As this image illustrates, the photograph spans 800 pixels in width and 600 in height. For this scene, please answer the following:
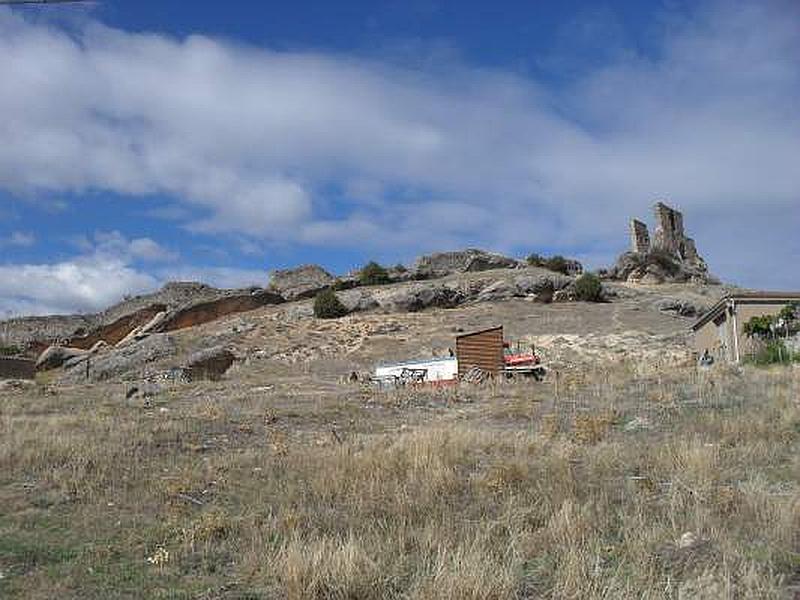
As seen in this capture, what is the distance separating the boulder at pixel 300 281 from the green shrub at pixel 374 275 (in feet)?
7.01

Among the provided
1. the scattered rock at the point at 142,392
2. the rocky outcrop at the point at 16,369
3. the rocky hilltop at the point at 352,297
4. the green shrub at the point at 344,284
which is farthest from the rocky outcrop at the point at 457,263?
the scattered rock at the point at 142,392

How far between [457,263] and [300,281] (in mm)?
10517

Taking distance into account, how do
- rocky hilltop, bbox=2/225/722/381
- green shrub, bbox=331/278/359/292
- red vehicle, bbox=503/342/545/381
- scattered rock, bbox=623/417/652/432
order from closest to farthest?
scattered rock, bbox=623/417/652/432, red vehicle, bbox=503/342/545/381, rocky hilltop, bbox=2/225/722/381, green shrub, bbox=331/278/359/292

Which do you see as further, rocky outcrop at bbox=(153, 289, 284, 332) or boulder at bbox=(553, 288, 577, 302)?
rocky outcrop at bbox=(153, 289, 284, 332)

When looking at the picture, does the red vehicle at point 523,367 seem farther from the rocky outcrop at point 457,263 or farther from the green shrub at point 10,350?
the green shrub at point 10,350

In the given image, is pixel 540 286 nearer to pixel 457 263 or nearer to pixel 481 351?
pixel 457 263

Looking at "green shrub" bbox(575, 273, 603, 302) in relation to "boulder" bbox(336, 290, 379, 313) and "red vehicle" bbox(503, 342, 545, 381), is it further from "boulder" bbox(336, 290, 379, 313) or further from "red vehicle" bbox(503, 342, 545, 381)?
"red vehicle" bbox(503, 342, 545, 381)

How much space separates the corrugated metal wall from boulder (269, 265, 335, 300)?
23571 millimetres

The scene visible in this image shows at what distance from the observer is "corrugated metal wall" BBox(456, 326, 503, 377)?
2264 cm

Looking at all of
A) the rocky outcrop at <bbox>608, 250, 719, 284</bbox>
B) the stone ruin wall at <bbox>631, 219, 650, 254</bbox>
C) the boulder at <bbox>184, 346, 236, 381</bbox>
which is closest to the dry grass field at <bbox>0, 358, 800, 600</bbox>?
the boulder at <bbox>184, 346, 236, 381</bbox>

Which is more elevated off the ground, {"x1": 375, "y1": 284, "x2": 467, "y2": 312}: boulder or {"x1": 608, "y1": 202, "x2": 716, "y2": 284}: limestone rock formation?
{"x1": 608, "y1": 202, "x2": 716, "y2": 284}: limestone rock formation

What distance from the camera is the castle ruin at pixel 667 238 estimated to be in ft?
179

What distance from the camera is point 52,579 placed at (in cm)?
511

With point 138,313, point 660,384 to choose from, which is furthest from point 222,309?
point 660,384
